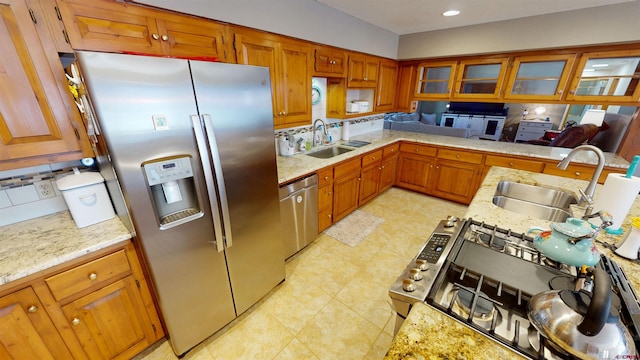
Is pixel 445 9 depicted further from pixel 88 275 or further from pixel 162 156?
pixel 88 275

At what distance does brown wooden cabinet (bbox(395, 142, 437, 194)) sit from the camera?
3.42 metres

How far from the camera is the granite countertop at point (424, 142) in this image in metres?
2.15

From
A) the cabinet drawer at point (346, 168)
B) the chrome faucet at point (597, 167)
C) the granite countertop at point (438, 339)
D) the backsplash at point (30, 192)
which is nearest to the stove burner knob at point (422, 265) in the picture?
the granite countertop at point (438, 339)

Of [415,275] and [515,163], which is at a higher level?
[415,275]

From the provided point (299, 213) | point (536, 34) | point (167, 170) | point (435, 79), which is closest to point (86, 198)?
point (167, 170)

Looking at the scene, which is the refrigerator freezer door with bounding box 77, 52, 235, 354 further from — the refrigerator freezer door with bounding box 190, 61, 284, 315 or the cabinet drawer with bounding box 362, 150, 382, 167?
the cabinet drawer with bounding box 362, 150, 382, 167

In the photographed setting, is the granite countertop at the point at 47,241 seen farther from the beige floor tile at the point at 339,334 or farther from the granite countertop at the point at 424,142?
the beige floor tile at the point at 339,334

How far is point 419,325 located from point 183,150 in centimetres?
125

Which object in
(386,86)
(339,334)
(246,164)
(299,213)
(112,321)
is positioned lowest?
(339,334)

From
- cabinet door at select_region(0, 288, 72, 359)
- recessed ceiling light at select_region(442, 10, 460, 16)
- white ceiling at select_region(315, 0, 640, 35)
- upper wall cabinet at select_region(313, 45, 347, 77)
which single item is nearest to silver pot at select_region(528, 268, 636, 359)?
cabinet door at select_region(0, 288, 72, 359)

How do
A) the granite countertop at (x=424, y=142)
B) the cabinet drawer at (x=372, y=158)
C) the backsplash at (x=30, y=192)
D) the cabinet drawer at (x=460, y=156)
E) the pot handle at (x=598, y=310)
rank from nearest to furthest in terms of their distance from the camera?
the pot handle at (x=598, y=310), the backsplash at (x=30, y=192), the granite countertop at (x=424, y=142), the cabinet drawer at (x=372, y=158), the cabinet drawer at (x=460, y=156)

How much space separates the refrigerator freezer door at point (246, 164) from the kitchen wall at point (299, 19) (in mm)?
602

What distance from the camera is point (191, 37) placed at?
1495mm

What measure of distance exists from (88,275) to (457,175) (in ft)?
12.3
